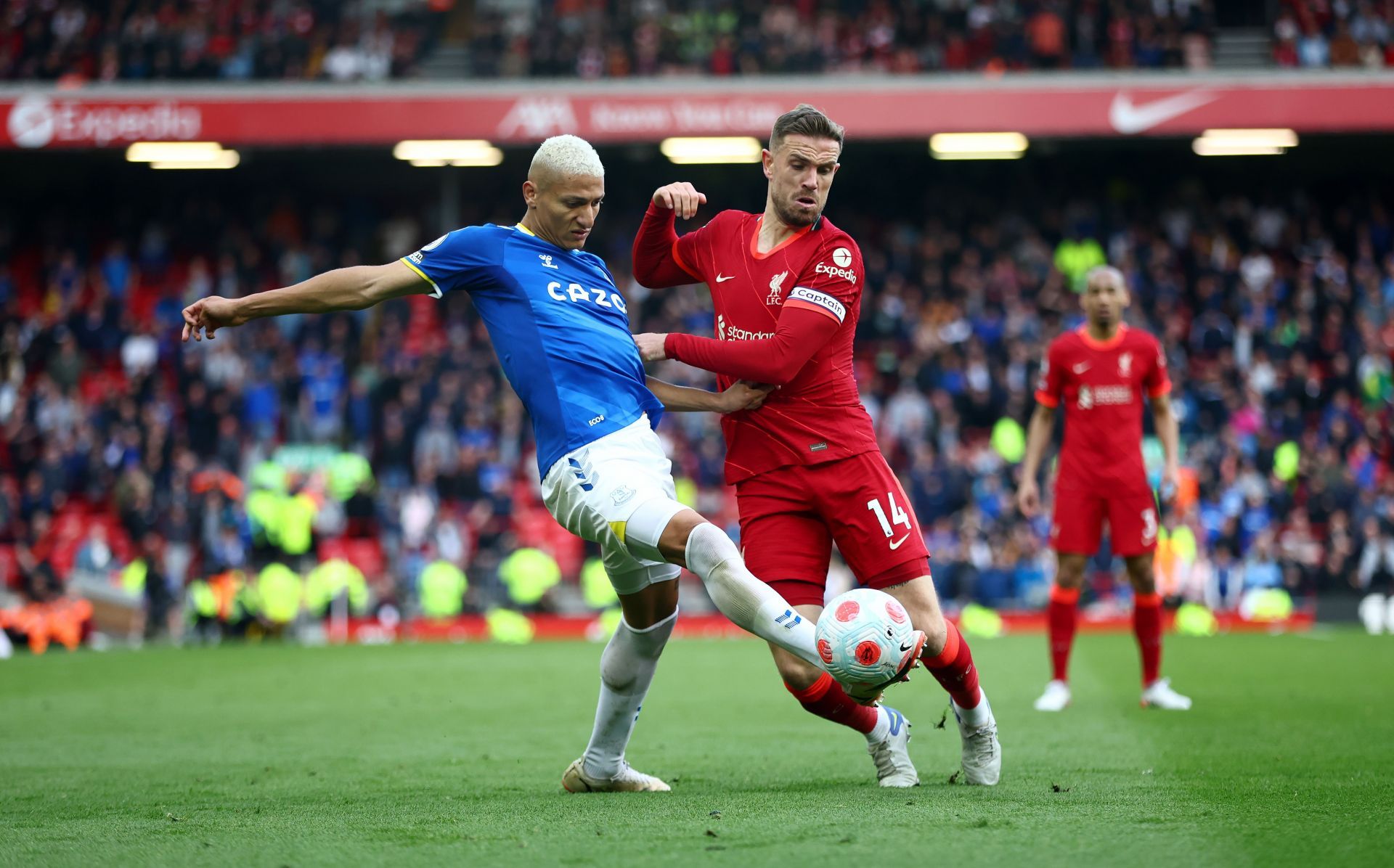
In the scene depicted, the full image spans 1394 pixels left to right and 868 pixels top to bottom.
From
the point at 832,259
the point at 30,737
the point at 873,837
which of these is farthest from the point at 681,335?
the point at 30,737

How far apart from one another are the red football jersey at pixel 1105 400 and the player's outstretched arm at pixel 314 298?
5269 mm

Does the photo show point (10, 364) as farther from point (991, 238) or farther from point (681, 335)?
point (681, 335)

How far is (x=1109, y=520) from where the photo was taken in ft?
29.9

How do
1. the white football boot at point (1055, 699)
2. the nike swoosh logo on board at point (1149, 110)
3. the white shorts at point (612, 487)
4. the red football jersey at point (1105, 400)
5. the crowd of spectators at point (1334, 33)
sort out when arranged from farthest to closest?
1. the crowd of spectators at point (1334, 33)
2. the nike swoosh logo on board at point (1149, 110)
3. the red football jersey at point (1105, 400)
4. the white football boot at point (1055, 699)
5. the white shorts at point (612, 487)

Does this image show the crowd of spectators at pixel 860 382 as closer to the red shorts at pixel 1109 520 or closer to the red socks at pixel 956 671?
the red shorts at pixel 1109 520

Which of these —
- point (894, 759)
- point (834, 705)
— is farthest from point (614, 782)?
point (894, 759)

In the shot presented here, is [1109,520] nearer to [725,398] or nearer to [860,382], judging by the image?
[725,398]

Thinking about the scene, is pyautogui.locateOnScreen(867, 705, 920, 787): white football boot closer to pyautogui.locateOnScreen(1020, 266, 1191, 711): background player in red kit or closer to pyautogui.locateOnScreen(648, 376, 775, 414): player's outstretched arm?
pyautogui.locateOnScreen(648, 376, 775, 414): player's outstretched arm

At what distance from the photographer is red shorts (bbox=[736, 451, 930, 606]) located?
5371 millimetres

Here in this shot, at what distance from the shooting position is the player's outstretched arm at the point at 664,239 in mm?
5664

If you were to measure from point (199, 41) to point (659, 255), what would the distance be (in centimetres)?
2019

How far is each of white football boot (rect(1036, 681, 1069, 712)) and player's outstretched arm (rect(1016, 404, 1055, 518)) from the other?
1.08m

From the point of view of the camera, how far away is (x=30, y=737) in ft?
26.1

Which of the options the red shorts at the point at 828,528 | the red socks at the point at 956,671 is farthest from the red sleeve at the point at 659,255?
the red socks at the point at 956,671
